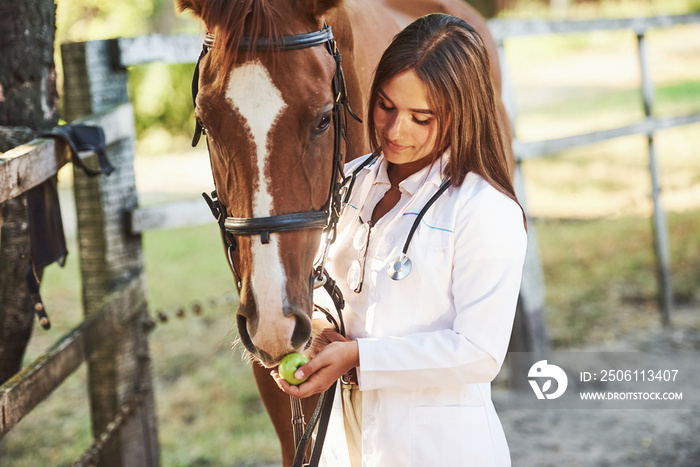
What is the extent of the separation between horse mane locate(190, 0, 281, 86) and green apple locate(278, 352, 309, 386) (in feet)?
2.05

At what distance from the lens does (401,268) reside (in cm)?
153

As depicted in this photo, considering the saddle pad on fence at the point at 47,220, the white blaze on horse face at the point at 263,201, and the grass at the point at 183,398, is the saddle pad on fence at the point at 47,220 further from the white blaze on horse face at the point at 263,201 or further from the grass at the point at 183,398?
the white blaze on horse face at the point at 263,201

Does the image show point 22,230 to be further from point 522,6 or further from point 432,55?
point 522,6

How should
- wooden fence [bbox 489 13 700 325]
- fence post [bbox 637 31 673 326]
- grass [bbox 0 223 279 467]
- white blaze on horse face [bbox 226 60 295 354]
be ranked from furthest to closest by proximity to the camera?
fence post [bbox 637 31 673 326]
wooden fence [bbox 489 13 700 325]
grass [bbox 0 223 279 467]
white blaze on horse face [bbox 226 60 295 354]

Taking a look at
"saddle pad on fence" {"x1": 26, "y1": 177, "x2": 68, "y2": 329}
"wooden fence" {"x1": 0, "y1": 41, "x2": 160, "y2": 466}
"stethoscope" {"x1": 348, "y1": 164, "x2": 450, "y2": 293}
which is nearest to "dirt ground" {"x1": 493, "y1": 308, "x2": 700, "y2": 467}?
"wooden fence" {"x1": 0, "y1": 41, "x2": 160, "y2": 466}

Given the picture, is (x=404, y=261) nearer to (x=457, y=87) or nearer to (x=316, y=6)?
(x=457, y=87)

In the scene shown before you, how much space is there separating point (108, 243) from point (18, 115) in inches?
29.0

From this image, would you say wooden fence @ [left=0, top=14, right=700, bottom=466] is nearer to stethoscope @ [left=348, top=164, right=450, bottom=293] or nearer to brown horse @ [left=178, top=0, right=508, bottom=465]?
brown horse @ [left=178, top=0, right=508, bottom=465]

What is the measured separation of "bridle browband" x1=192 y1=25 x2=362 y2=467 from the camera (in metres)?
1.47

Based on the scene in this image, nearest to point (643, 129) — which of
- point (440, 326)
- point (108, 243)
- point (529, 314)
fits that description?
point (529, 314)

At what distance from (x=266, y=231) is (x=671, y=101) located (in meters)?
11.5

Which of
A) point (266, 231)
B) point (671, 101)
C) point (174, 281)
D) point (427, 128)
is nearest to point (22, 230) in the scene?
point (266, 231)

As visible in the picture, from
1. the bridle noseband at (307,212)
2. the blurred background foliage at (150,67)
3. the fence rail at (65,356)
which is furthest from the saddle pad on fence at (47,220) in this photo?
the blurred background foliage at (150,67)

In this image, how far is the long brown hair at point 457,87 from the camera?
1518 mm
